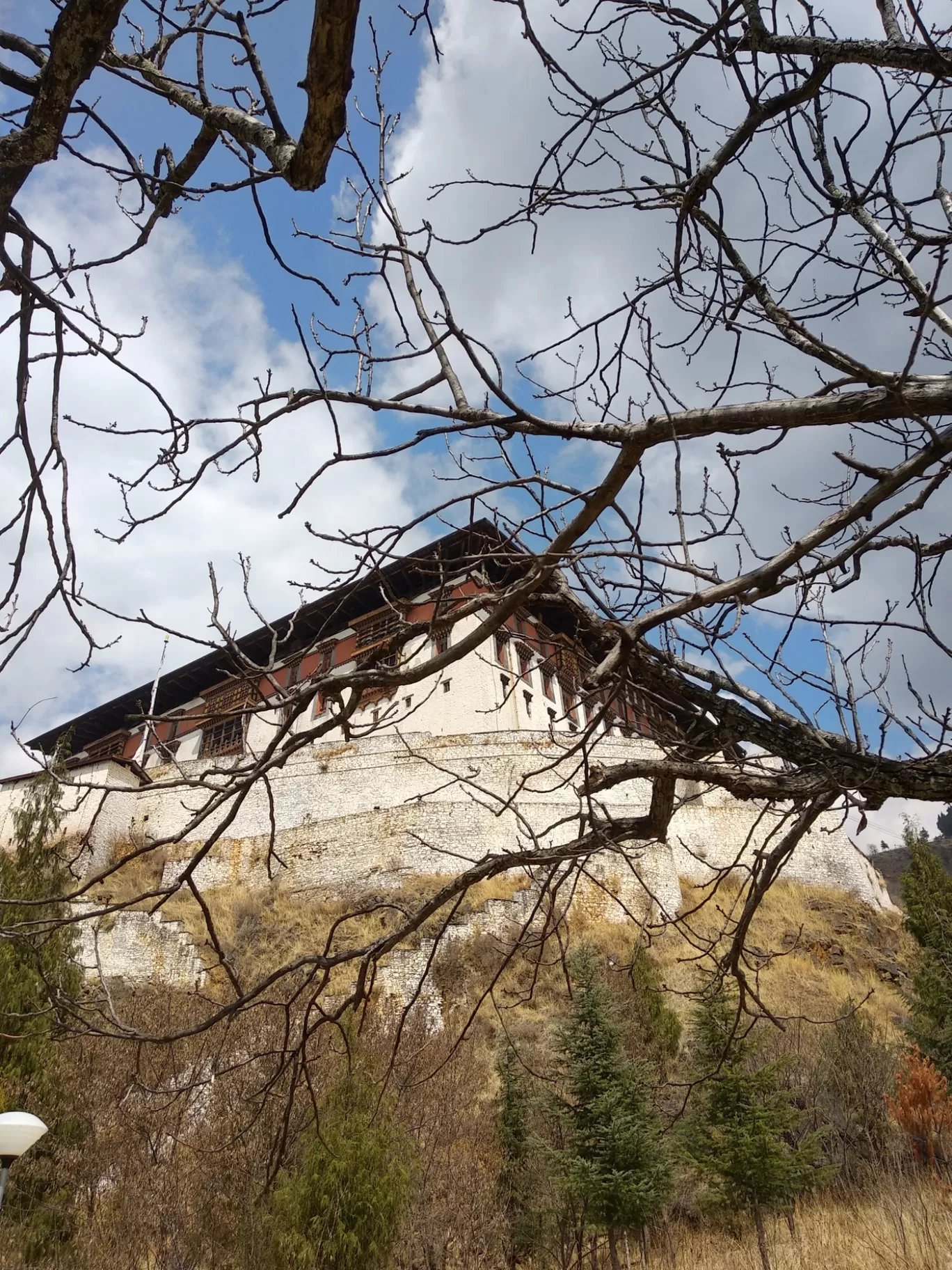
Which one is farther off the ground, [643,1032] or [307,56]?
[307,56]

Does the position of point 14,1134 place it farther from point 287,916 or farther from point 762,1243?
point 287,916

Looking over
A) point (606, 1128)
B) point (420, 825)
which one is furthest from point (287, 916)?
point (606, 1128)

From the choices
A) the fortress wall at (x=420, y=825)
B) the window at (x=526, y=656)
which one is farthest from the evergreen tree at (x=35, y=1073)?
the fortress wall at (x=420, y=825)

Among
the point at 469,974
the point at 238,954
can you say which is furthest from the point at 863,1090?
the point at 238,954

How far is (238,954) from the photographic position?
18.8 m

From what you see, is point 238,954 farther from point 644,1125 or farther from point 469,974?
point 644,1125

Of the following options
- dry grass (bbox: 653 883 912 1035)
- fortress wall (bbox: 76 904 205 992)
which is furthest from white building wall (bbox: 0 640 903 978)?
dry grass (bbox: 653 883 912 1035)

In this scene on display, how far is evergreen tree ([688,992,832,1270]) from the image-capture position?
11.6m

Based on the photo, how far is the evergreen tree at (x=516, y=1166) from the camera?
12.1 metres

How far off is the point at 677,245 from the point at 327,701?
1.68m

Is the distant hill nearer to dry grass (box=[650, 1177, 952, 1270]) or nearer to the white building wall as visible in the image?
the white building wall

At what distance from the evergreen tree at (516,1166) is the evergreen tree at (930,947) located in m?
6.44

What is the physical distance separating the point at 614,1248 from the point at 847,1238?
3.82m

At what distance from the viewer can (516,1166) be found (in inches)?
510
